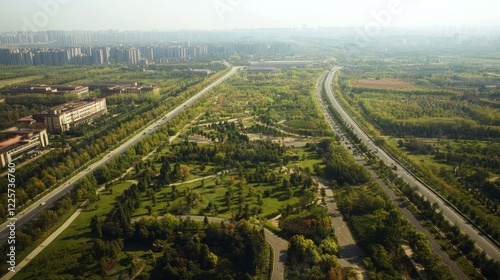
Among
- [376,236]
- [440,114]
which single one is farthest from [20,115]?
[440,114]

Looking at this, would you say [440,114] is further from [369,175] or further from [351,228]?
[351,228]

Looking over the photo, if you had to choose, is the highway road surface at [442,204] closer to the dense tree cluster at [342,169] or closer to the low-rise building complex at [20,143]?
the dense tree cluster at [342,169]

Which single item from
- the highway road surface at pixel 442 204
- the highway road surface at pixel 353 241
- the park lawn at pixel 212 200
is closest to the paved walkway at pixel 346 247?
the highway road surface at pixel 353 241

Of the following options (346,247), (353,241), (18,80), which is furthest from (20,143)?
(18,80)

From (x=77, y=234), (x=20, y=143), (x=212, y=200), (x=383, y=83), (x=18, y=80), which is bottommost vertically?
(x=77, y=234)

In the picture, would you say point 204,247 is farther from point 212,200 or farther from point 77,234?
point 77,234

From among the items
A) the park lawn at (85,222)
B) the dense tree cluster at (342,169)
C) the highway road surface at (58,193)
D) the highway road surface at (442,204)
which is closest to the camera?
the highway road surface at (442,204)

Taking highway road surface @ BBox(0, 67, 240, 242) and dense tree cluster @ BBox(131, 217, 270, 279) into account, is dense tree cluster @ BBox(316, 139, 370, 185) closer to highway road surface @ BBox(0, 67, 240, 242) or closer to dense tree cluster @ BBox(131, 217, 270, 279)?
dense tree cluster @ BBox(131, 217, 270, 279)

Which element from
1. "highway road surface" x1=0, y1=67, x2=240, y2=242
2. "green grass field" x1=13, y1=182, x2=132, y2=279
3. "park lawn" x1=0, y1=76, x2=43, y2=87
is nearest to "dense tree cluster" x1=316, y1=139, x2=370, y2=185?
"green grass field" x1=13, y1=182, x2=132, y2=279
